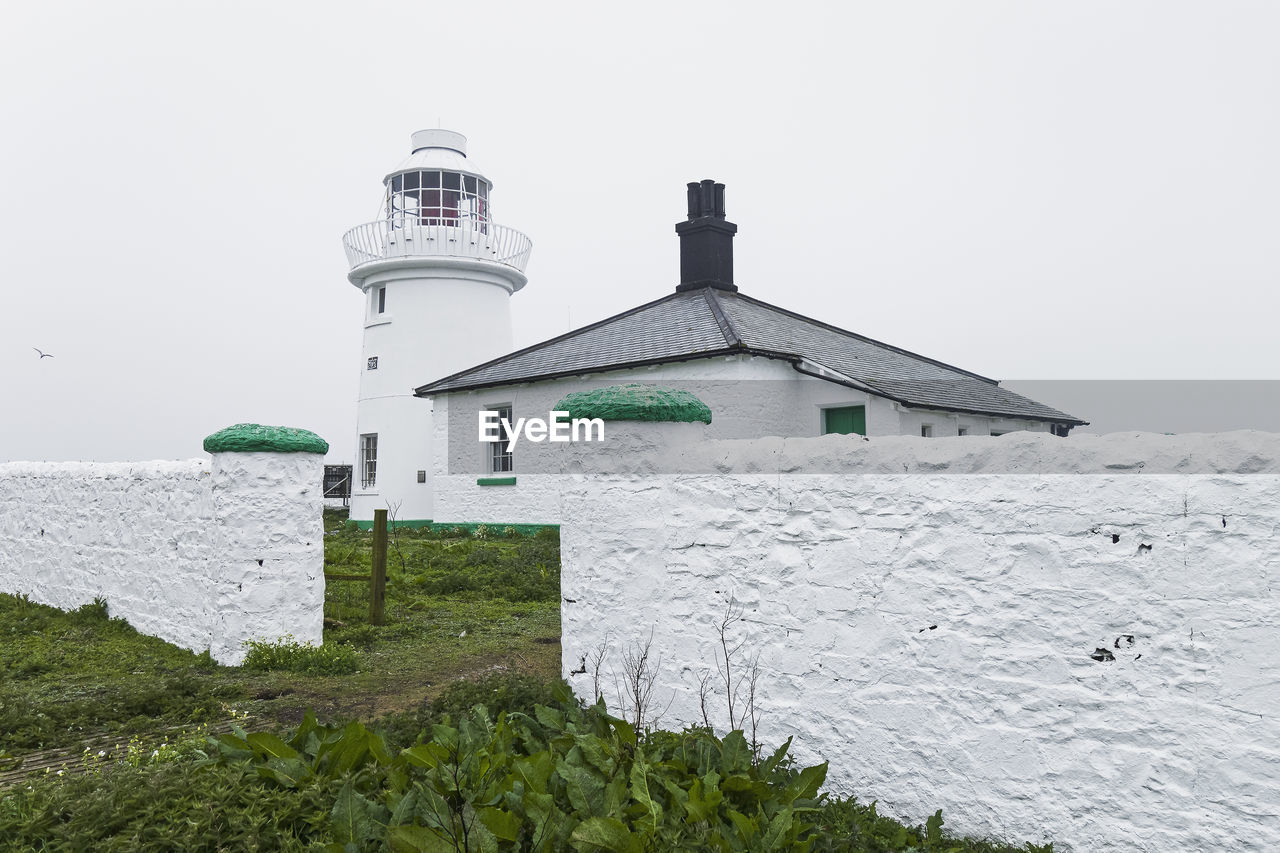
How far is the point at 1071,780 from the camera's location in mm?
3607

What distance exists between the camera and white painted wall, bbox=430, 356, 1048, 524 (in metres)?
14.1

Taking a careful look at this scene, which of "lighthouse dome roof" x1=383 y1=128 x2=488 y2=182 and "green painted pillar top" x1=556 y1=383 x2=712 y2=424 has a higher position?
"lighthouse dome roof" x1=383 y1=128 x2=488 y2=182

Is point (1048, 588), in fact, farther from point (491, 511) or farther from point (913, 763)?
point (491, 511)

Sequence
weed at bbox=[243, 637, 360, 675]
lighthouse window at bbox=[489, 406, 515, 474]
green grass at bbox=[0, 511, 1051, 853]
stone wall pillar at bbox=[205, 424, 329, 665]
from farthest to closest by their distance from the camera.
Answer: lighthouse window at bbox=[489, 406, 515, 474] < stone wall pillar at bbox=[205, 424, 329, 665] < weed at bbox=[243, 637, 360, 675] < green grass at bbox=[0, 511, 1051, 853]

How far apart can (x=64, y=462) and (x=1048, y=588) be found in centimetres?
1081

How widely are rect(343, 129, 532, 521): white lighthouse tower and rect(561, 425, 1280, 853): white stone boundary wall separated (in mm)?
15801

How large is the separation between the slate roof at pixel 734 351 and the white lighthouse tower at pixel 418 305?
4.10ft

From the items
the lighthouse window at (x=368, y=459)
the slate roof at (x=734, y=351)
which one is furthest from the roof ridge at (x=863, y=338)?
the lighthouse window at (x=368, y=459)

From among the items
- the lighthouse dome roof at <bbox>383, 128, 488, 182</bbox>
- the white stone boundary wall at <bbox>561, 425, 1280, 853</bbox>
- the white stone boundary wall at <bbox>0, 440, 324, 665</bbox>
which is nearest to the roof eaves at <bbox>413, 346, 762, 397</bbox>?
the lighthouse dome roof at <bbox>383, 128, 488, 182</bbox>

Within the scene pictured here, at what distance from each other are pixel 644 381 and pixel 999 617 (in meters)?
11.6

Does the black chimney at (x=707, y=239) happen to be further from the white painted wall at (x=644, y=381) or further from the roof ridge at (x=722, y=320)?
the white painted wall at (x=644, y=381)

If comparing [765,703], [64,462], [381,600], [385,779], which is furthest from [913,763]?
[64,462]

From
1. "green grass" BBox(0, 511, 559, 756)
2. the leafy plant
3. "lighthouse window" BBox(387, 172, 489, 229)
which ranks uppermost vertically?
"lighthouse window" BBox(387, 172, 489, 229)
